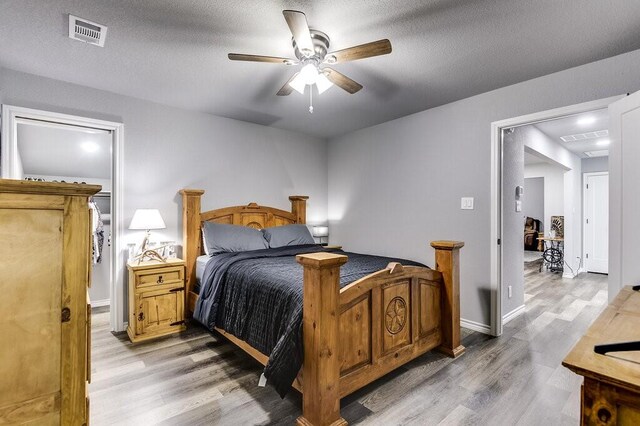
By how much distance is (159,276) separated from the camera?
9.99 ft

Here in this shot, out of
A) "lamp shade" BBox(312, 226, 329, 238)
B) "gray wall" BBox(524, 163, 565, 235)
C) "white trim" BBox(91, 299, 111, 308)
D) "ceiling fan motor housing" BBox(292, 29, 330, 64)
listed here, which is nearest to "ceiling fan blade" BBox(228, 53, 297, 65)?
"ceiling fan motor housing" BBox(292, 29, 330, 64)

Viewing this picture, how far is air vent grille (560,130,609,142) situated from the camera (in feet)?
14.6

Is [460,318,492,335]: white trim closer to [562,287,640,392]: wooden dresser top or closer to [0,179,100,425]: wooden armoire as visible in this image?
[562,287,640,392]: wooden dresser top

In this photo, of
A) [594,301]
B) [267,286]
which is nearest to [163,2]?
[267,286]

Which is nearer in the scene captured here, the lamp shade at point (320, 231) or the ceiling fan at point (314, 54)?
the ceiling fan at point (314, 54)

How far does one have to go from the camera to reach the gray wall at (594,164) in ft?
20.1

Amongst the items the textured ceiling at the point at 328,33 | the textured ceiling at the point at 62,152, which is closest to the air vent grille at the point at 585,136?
the textured ceiling at the point at 328,33

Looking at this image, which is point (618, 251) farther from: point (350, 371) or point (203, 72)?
point (203, 72)

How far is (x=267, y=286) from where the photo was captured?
221 centimetres

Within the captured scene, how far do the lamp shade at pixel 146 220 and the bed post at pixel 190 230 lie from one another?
393 mm

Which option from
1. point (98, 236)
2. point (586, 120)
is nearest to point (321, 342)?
point (98, 236)

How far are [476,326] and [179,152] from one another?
376 centimetres

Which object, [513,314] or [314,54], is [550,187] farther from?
[314,54]

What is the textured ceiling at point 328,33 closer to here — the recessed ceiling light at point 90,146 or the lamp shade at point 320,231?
the recessed ceiling light at point 90,146
